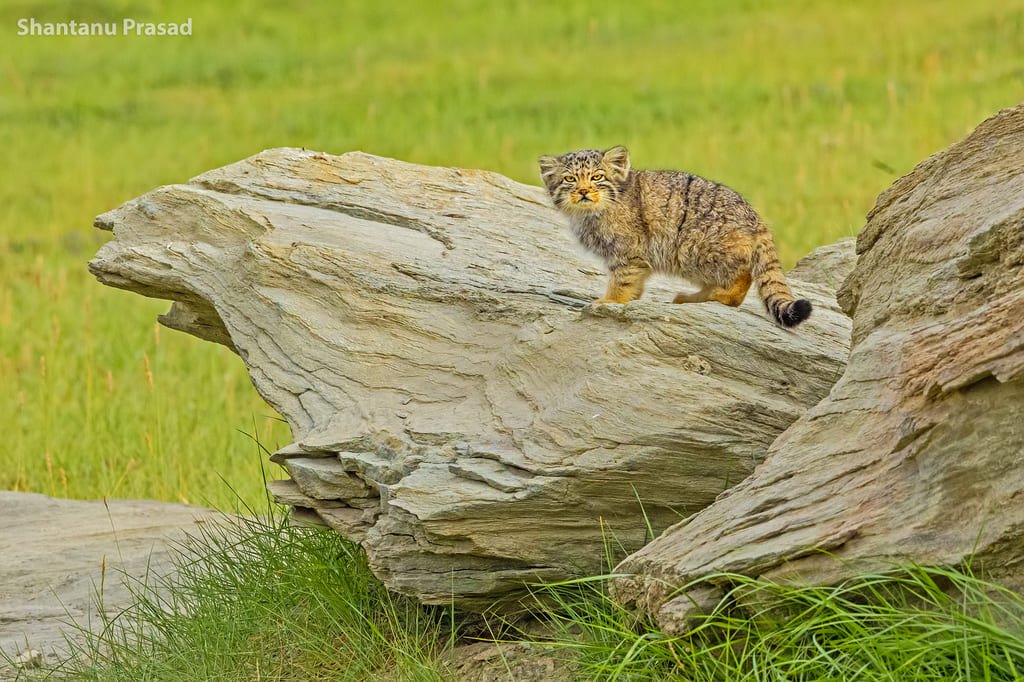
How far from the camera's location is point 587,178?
21.5ft

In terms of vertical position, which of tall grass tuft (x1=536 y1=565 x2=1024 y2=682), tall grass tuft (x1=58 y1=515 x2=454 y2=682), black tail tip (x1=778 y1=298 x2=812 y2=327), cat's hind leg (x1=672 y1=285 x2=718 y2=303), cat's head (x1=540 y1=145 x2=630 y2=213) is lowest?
tall grass tuft (x1=58 y1=515 x2=454 y2=682)

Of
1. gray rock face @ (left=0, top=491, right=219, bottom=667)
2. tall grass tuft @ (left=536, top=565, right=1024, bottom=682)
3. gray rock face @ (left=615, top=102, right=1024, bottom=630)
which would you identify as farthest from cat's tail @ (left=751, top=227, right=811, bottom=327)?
gray rock face @ (left=0, top=491, right=219, bottom=667)

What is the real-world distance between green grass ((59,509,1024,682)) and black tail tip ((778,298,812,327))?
1376 mm

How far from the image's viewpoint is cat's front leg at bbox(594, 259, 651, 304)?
6.27 m

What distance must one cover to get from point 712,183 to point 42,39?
24.4 metres

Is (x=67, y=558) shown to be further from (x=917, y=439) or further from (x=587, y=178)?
(x=917, y=439)

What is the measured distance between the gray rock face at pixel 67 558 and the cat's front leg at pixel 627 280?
2.47 meters

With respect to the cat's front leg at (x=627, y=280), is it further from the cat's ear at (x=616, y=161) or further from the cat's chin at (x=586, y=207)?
the cat's ear at (x=616, y=161)

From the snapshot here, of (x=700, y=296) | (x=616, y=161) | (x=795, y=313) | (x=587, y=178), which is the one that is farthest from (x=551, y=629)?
(x=616, y=161)

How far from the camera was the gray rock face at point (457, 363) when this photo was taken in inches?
199

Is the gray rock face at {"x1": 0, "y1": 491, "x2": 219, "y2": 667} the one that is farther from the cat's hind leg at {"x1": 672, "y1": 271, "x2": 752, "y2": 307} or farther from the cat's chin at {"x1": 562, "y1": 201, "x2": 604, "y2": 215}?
the cat's hind leg at {"x1": 672, "y1": 271, "x2": 752, "y2": 307}

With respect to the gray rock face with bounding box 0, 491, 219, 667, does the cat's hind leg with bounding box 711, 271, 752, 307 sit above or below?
above

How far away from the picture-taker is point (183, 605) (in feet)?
20.4

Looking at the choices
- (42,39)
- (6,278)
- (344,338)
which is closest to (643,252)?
(344,338)
